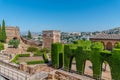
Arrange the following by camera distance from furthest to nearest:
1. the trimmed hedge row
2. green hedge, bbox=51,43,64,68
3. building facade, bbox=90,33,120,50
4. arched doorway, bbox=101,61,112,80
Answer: building facade, bbox=90,33,120,50
green hedge, bbox=51,43,64,68
arched doorway, bbox=101,61,112,80
the trimmed hedge row

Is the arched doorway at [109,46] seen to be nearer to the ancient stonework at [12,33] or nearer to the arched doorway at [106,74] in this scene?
the arched doorway at [106,74]

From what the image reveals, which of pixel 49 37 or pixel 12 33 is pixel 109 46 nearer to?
pixel 49 37

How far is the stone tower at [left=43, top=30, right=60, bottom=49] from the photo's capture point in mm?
51656

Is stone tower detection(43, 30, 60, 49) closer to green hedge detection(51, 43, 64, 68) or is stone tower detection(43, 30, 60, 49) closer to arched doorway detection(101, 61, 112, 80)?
green hedge detection(51, 43, 64, 68)

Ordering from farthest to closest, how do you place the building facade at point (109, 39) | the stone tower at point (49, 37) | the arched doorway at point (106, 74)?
the stone tower at point (49, 37) → the building facade at point (109, 39) → the arched doorway at point (106, 74)

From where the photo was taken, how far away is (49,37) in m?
52.4

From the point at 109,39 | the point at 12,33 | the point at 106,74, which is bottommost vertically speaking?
the point at 106,74

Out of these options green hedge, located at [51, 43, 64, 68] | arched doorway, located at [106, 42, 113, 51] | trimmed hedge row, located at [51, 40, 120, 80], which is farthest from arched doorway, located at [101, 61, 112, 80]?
arched doorway, located at [106, 42, 113, 51]

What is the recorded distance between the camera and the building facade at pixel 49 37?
51.7 m

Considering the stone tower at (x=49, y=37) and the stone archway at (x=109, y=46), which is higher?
the stone tower at (x=49, y=37)

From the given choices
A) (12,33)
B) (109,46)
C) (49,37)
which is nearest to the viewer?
(109,46)

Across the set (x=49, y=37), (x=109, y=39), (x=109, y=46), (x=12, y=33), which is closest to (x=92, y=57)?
(x=109, y=39)

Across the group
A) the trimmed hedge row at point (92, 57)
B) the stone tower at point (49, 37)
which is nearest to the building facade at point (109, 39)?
the stone tower at point (49, 37)

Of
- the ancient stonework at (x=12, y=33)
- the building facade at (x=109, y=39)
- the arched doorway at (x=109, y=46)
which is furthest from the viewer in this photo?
the ancient stonework at (x=12, y=33)
